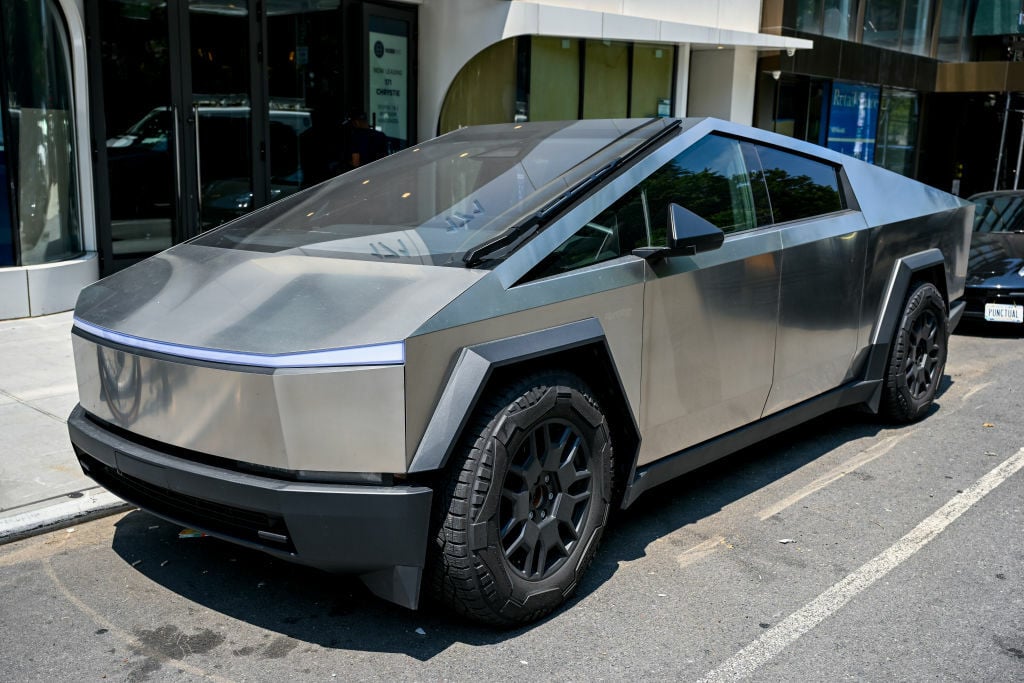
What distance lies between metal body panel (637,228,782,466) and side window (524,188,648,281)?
0.58ft

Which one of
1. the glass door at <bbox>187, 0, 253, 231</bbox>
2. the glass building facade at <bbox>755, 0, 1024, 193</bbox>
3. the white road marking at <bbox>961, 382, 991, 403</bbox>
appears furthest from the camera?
the glass building facade at <bbox>755, 0, 1024, 193</bbox>

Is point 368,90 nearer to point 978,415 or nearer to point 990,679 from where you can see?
point 978,415

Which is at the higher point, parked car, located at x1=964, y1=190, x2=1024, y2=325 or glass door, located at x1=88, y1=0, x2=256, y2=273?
glass door, located at x1=88, y1=0, x2=256, y2=273

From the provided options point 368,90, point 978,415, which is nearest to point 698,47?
point 368,90

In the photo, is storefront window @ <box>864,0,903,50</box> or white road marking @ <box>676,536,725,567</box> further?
storefront window @ <box>864,0,903,50</box>

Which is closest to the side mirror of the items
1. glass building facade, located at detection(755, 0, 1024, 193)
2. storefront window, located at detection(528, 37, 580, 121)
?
storefront window, located at detection(528, 37, 580, 121)

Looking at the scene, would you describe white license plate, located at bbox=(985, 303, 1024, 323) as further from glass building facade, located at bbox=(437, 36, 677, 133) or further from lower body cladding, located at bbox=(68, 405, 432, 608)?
lower body cladding, located at bbox=(68, 405, 432, 608)

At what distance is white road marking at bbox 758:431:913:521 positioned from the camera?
466 cm

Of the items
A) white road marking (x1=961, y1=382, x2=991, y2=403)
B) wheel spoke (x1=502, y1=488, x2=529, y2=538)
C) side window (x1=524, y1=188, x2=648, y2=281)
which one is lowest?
white road marking (x1=961, y1=382, x2=991, y2=403)

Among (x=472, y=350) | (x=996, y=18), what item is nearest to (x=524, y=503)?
(x=472, y=350)

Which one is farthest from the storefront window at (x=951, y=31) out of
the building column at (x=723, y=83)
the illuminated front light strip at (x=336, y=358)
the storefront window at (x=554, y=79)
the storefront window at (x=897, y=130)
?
the illuminated front light strip at (x=336, y=358)

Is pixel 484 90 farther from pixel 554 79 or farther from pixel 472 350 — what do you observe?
pixel 472 350

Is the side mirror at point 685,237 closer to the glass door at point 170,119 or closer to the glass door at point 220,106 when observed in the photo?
the glass door at point 170,119

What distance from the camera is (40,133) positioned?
8492mm
